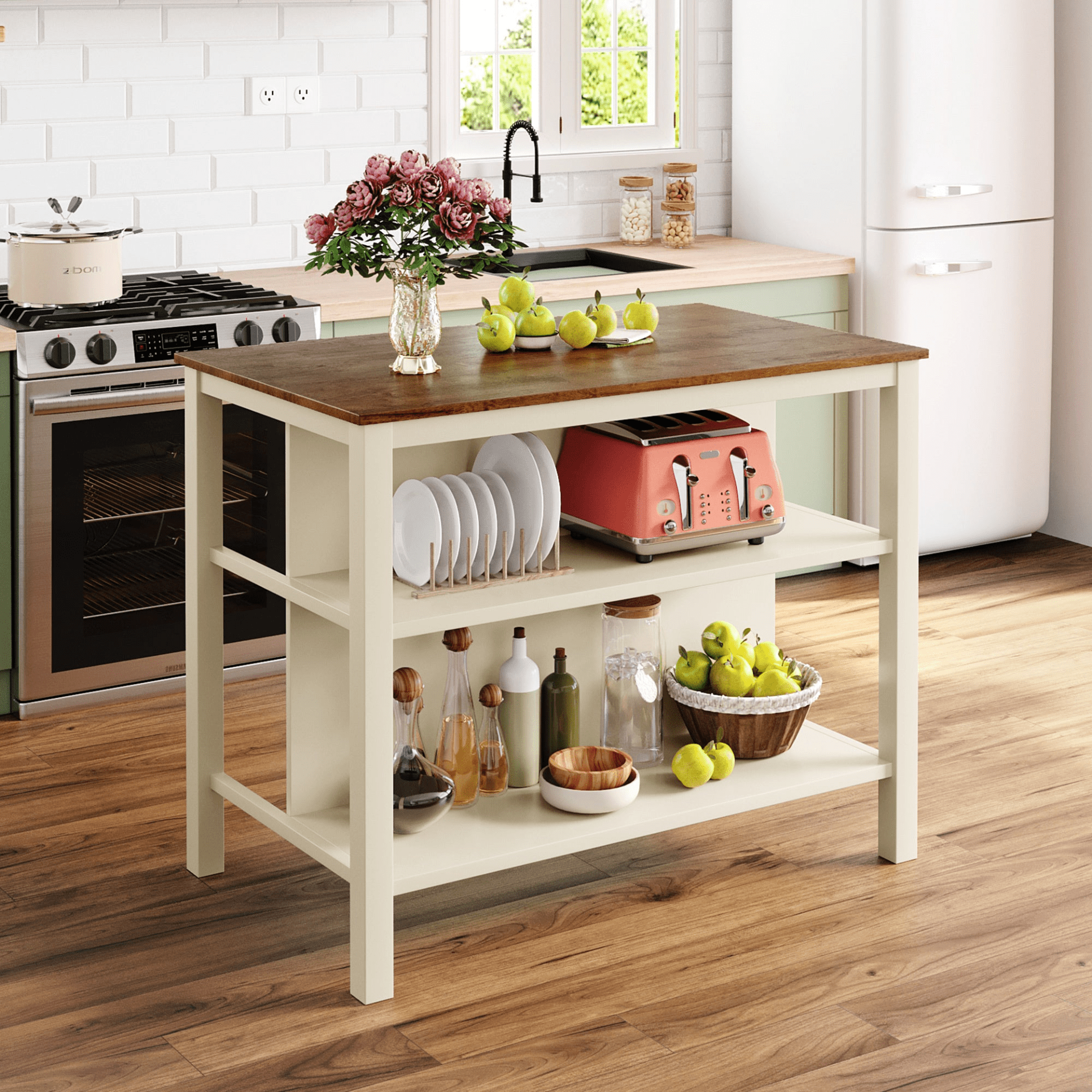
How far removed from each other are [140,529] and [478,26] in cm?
205

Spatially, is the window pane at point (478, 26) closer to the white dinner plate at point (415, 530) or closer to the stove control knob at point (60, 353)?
the stove control knob at point (60, 353)

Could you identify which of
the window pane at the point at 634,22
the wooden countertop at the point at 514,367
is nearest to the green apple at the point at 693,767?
the wooden countertop at the point at 514,367

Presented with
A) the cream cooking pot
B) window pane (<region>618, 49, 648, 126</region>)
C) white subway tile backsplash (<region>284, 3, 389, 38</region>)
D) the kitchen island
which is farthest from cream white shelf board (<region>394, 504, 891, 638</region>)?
window pane (<region>618, 49, 648, 126</region>)

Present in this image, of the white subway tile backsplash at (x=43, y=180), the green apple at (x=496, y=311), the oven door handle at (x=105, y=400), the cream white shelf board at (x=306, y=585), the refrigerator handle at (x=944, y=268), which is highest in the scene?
the white subway tile backsplash at (x=43, y=180)

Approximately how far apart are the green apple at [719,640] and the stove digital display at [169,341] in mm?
1447

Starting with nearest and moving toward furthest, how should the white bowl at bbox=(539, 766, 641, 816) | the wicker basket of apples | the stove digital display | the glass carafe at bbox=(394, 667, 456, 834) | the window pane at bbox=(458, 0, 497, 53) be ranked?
the glass carafe at bbox=(394, 667, 456, 834) < the white bowl at bbox=(539, 766, 641, 816) < the wicker basket of apples < the stove digital display < the window pane at bbox=(458, 0, 497, 53)

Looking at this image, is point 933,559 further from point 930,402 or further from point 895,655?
point 895,655

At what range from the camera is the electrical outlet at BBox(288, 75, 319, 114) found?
478 cm

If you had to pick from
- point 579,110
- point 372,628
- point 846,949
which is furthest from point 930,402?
point 372,628

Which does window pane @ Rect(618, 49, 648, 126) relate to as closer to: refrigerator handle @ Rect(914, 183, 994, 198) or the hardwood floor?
refrigerator handle @ Rect(914, 183, 994, 198)

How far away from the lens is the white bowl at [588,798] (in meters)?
2.98

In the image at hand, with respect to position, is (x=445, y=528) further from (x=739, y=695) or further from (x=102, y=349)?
(x=102, y=349)

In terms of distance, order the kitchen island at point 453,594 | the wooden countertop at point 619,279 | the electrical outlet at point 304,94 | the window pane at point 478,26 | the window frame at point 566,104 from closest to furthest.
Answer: the kitchen island at point 453,594
the wooden countertop at point 619,279
the electrical outlet at point 304,94
the window frame at point 566,104
the window pane at point 478,26

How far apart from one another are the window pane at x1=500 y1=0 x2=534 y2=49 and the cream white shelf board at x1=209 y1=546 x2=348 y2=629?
2.72m
